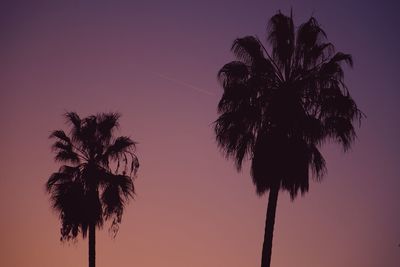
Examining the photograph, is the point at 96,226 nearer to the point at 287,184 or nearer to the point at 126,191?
the point at 126,191

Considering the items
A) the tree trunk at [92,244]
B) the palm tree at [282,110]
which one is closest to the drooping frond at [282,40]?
the palm tree at [282,110]

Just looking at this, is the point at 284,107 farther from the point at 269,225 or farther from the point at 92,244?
the point at 92,244

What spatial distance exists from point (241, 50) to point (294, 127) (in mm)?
4012

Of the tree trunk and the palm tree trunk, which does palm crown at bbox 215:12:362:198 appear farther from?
the tree trunk

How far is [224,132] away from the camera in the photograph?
2514 cm

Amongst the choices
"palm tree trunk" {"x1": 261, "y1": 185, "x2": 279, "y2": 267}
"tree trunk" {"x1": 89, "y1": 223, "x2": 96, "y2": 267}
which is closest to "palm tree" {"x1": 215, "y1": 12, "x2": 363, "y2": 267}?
"palm tree trunk" {"x1": 261, "y1": 185, "x2": 279, "y2": 267}

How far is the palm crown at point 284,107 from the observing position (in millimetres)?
24078

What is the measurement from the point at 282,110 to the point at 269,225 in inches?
173

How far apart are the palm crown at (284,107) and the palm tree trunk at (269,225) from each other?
37cm

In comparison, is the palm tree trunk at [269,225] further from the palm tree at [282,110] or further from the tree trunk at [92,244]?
the tree trunk at [92,244]

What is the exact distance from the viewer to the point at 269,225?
2411 centimetres

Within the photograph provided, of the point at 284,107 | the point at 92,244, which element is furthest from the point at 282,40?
the point at 92,244

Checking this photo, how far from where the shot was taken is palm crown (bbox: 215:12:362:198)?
2408cm

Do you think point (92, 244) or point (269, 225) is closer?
point (269, 225)
